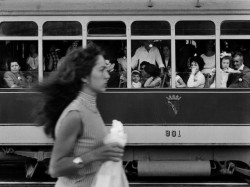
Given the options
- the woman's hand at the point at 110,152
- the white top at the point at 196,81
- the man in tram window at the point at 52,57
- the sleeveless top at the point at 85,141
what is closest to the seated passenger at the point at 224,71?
the white top at the point at 196,81

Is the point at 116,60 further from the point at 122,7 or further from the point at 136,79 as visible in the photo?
the point at 122,7

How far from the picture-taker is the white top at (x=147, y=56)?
10477 mm

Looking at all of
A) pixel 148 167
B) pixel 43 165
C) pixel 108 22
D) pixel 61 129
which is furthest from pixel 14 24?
pixel 61 129

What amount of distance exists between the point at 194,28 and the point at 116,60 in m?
1.31

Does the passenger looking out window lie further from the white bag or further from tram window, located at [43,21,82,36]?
the white bag

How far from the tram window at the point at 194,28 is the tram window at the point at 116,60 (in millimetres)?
879

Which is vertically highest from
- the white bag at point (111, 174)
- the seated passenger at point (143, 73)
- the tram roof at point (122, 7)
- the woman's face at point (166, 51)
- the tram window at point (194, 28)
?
the tram roof at point (122, 7)

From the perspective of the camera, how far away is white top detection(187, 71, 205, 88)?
34.1 feet

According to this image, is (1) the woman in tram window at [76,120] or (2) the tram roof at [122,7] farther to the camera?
(2) the tram roof at [122,7]

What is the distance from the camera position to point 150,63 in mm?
10516

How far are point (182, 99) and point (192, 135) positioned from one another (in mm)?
568

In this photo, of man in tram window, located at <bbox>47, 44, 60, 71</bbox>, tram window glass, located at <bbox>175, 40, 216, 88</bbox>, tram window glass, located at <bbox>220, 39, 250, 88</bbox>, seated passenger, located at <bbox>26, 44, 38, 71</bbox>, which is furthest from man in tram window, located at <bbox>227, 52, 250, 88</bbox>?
seated passenger, located at <bbox>26, 44, 38, 71</bbox>

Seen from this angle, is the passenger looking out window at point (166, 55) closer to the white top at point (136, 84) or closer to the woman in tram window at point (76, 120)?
the white top at point (136, 84)

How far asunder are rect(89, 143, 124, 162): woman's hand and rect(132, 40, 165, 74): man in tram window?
7287 mm
